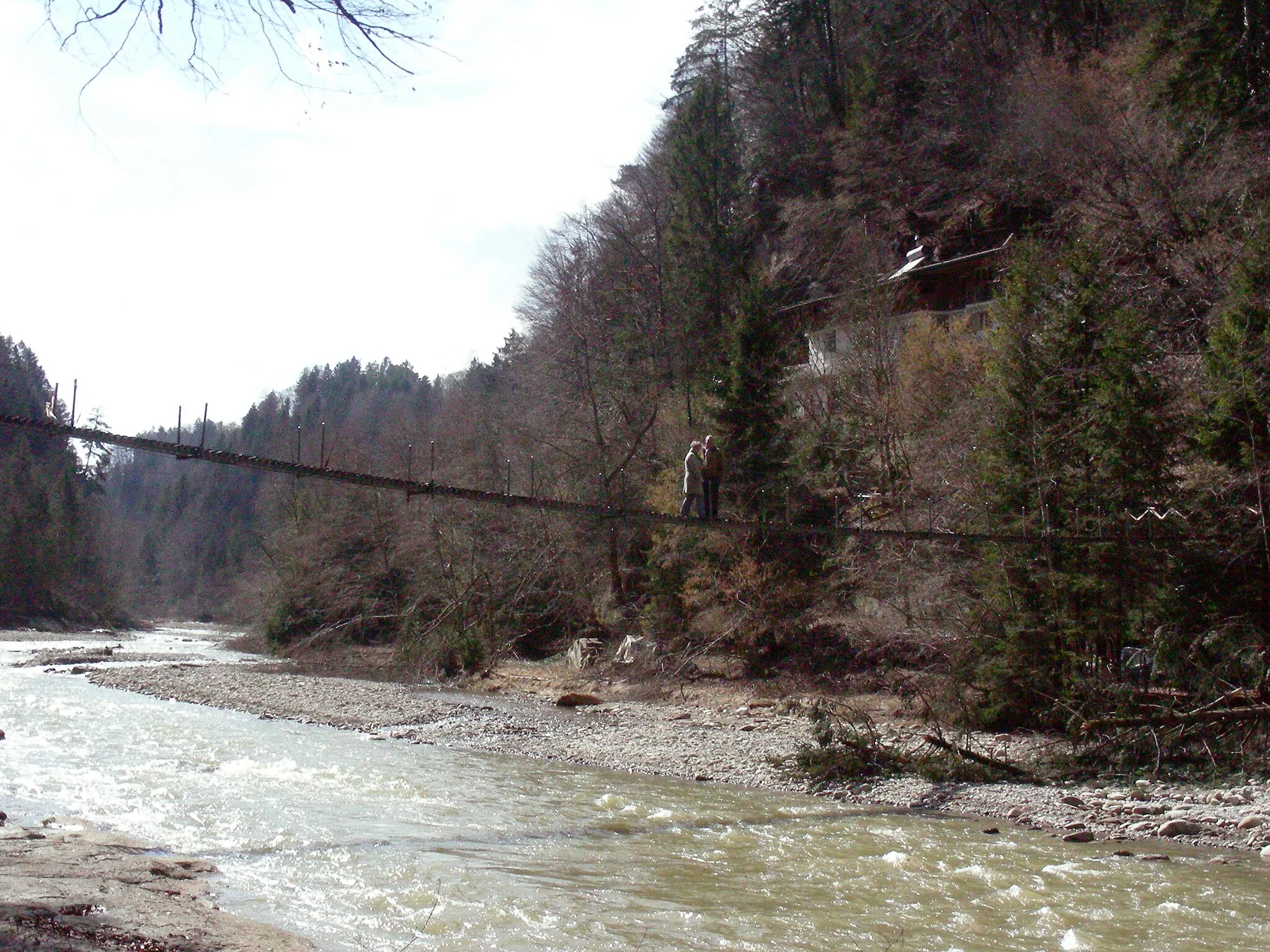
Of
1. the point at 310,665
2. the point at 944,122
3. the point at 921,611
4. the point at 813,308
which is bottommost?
the point at 310,665

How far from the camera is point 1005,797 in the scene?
420 inches

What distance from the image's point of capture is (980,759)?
11.6 m

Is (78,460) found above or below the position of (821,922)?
above

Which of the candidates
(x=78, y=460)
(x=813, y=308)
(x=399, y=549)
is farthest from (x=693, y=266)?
(x=78, y=460)

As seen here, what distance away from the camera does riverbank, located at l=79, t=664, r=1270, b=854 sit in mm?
9617

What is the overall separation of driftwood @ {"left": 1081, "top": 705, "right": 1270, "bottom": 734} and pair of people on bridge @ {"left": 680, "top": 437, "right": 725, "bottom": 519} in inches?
187

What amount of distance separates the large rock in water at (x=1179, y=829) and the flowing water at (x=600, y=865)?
723mm

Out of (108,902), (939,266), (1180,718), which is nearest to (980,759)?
(1180,718)

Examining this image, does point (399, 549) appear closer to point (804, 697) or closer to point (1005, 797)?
point (804, 697)

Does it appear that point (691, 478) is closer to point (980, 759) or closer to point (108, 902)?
point (980, 759)

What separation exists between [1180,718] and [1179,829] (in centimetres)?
195

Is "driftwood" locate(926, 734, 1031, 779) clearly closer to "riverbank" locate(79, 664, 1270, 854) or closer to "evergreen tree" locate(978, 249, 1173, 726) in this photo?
"riverbank" locate(79, 664, 1270, 854)

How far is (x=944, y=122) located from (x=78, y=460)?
52.4 meters

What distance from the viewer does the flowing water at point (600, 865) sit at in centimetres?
662
